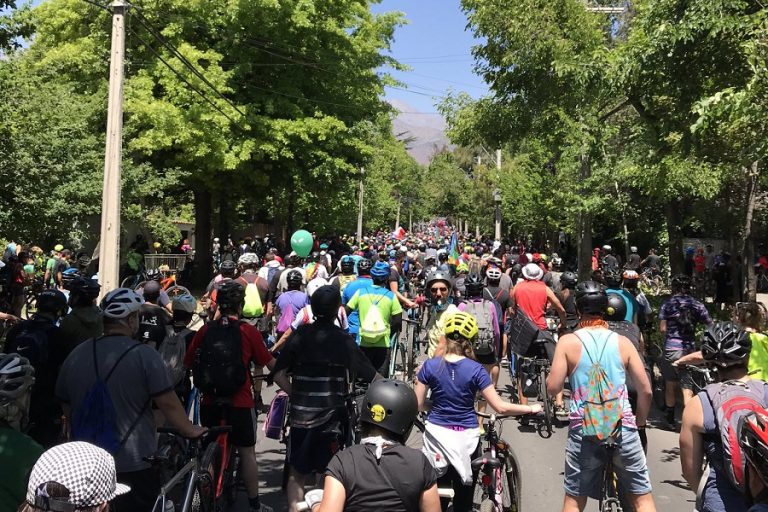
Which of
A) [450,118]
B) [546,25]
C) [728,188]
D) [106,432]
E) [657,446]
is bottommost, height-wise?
[657,446]

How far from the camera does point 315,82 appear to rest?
23016mm

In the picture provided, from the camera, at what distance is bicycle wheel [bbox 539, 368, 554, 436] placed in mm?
8234

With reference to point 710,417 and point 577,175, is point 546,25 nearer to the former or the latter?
point 577,175

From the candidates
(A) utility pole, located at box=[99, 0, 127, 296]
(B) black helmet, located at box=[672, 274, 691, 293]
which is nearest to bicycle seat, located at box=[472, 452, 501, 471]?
(B) black helmet, located at box=[672, 274, 691, 293]

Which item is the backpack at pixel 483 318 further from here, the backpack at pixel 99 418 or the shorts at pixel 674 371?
the backpack at pixel 99 418

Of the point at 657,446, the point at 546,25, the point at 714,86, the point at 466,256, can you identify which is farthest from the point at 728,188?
the point at 657,446

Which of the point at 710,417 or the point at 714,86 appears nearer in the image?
the point at 710,417

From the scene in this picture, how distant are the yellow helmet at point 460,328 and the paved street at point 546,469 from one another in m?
2.11

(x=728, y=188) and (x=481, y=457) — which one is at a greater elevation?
(x=728, y=188)

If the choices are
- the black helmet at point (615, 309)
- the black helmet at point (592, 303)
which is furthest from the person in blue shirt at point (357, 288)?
the black helmet at point (592, 303)

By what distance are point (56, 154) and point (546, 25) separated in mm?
12087

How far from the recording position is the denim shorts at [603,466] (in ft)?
14.5

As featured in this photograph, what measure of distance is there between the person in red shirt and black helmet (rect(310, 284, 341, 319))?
1.88 feet

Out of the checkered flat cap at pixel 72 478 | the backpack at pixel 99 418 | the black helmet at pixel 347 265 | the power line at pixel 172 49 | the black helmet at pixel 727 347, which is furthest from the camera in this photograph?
the power line at pixel 172 49
